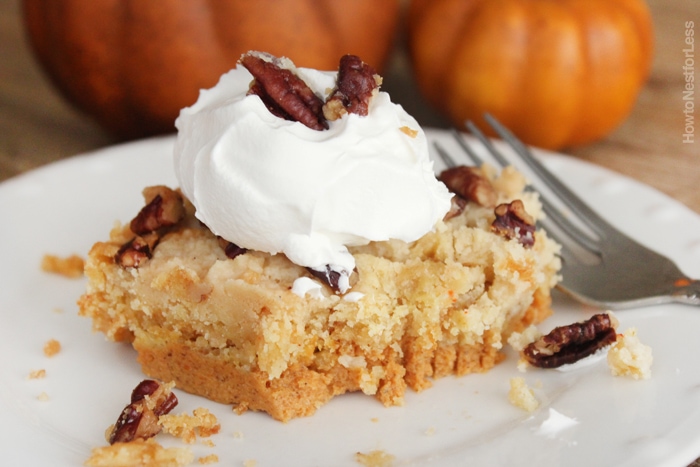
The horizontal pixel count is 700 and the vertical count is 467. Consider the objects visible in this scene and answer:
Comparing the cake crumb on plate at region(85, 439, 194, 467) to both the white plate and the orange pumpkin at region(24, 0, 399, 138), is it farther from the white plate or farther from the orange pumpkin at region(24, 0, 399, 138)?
the orange pumpkin at region(24, 0, 399, 138)

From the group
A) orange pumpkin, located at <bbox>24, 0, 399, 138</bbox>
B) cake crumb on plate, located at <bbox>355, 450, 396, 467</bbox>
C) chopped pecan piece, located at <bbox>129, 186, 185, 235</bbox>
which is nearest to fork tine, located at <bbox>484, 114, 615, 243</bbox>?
orange pumpkin, located at <bbox>24, 0, 399, 138</bbox>

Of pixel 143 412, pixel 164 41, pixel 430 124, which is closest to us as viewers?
pixel 143 412

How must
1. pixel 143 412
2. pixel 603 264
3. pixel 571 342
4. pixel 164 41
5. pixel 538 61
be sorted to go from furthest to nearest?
pixel 538 61 < pixel 164 41 < pixel 603 264 < pixel 571 342 < pixel 143 412

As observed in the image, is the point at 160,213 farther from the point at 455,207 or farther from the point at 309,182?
the point at 455,207

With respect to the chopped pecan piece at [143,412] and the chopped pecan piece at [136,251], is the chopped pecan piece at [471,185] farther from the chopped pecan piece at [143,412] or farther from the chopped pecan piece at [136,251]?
the chopped pecan piece at [143,412]

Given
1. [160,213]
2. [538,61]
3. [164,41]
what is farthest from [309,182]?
[538,61]
